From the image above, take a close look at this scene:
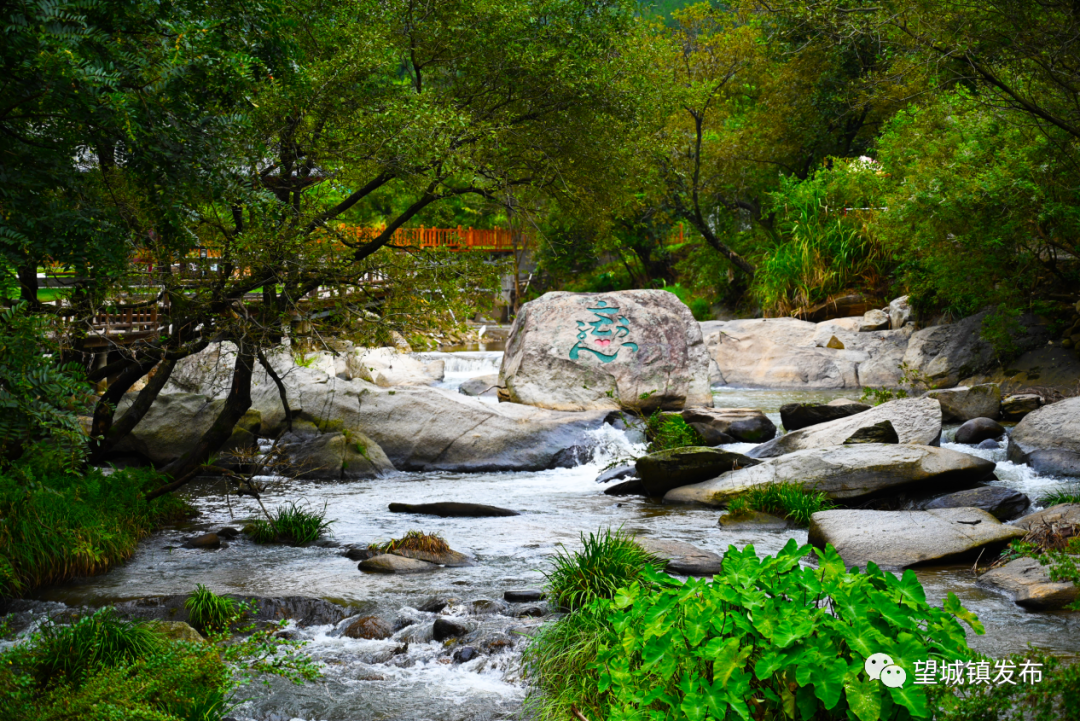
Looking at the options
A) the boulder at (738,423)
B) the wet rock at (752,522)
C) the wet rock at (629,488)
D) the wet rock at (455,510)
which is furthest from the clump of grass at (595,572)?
the boulder at (738,423)

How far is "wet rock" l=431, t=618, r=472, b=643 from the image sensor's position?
558 centimetres

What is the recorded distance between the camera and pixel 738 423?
12.9 meters

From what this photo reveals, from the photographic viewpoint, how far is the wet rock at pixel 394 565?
708 centimetres

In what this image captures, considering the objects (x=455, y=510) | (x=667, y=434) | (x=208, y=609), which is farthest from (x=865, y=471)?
(x=208, y=609)

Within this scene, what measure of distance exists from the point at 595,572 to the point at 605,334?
946cm

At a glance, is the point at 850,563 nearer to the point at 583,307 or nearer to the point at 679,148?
the point at 583,307

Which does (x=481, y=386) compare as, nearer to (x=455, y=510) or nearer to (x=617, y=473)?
(x=617, y=473)

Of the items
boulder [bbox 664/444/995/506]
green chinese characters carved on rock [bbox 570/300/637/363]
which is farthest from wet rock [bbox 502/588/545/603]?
green chinese characters carved on rock [bbox 570/300/637/363]

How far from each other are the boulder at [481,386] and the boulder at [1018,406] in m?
8.67

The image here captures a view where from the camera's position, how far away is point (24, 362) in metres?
3.16

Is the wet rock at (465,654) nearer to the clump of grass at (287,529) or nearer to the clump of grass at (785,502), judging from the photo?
the clump of grass at (287,529)

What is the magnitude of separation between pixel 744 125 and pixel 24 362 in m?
23.7

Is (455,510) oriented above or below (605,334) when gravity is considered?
below

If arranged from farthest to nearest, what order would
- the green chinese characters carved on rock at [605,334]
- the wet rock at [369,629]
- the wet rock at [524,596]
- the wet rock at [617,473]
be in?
the green chinese characters carved on rock at [605,334], the wet rock at [617,473], the wet rock at [524,596], the wet rock at [369,629]
